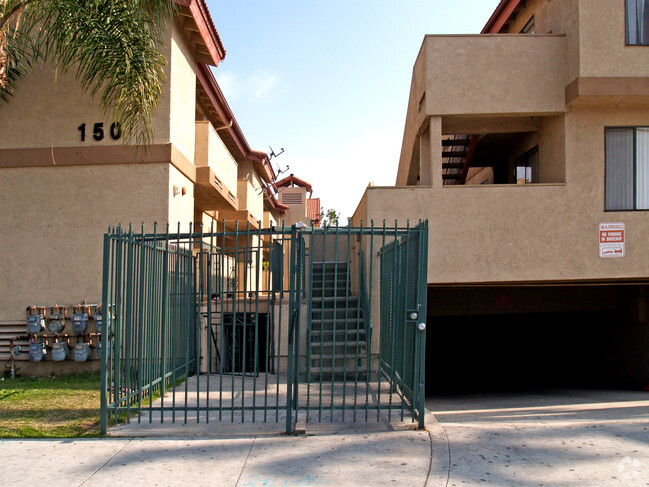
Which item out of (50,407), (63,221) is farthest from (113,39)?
(50,407)

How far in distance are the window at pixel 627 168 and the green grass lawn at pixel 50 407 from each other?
392 inches

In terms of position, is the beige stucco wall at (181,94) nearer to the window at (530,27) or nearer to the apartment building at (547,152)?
the apartment building at (547,152)

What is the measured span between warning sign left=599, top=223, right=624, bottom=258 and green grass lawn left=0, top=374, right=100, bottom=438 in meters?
9.42

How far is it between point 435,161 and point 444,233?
4.95ft

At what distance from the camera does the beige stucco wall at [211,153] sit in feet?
42.1

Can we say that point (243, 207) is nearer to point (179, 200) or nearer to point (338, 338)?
point (179, 200)

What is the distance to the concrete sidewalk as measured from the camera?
492cm

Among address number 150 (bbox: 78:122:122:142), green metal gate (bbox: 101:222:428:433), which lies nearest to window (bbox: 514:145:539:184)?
green metal gate (bbox: 101:222:428:433)

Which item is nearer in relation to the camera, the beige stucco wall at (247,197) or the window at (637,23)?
the window at (637,23)

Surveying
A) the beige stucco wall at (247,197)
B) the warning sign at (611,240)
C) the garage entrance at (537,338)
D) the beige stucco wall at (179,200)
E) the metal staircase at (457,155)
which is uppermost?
the metal staircase at (457,155)

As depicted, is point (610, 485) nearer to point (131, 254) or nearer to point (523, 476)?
point (523, 476)

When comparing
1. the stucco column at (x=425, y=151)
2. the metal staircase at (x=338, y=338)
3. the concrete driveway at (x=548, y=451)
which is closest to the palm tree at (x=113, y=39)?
the metal staircase at (x=338, y=338)

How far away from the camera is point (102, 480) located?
4930 mm

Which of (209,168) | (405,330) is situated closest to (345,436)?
(405,330)
